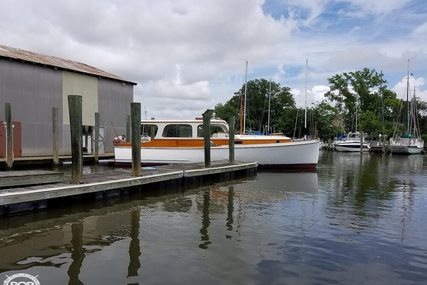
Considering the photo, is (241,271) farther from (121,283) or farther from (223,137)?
(223,137)

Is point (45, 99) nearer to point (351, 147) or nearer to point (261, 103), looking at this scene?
point (351, 147)

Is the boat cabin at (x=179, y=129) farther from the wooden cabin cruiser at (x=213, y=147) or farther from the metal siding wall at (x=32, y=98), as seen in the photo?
the metal siding wall at (x=32, y=98)

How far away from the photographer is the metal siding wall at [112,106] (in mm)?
27188

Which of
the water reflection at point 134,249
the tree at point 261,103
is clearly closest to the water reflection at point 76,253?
the water reflection at point 134,249

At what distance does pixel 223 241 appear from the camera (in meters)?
7.36

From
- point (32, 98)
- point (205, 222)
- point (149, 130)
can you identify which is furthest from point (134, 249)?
point (32, 98)

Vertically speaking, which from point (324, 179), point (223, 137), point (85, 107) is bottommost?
point (324, 179)

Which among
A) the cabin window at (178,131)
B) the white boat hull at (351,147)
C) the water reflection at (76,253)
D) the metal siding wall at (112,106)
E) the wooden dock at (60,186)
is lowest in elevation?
the white boat hull at (351,147)

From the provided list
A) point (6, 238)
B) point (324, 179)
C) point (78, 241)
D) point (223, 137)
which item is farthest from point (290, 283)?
point (223, 137)

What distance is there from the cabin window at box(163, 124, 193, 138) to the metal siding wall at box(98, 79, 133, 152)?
23.0ft

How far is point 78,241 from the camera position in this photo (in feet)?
24.2

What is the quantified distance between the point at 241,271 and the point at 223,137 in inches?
617

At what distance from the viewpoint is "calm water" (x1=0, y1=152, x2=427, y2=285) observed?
5.77m

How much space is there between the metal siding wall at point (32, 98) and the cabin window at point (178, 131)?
268 inches
